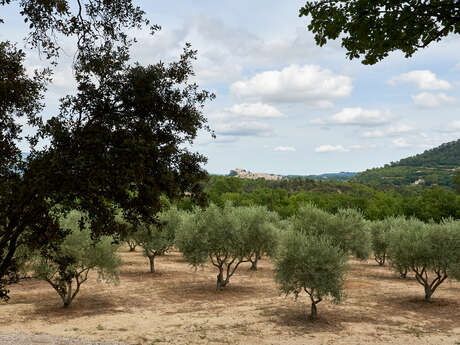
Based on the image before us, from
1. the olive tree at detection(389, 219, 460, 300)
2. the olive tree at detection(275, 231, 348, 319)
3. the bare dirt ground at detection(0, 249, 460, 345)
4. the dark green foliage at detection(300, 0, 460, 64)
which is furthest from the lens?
the olive tree at detection(389, 219, 460, 300)

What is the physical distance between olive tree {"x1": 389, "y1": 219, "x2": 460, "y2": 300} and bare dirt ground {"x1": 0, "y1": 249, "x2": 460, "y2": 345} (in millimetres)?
2422

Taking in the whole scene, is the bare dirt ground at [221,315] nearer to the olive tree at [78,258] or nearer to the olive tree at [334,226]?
the olive tree at [78,258]

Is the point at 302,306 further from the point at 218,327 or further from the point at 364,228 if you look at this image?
the point at 364,228

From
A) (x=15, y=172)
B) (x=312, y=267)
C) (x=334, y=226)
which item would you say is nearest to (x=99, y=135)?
(x=15, y=172)

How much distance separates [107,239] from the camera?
25641 mm

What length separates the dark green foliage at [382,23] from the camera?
8.20 m

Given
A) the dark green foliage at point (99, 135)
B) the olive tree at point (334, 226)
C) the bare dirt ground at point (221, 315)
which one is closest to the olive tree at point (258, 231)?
the olive tree at point (334, 226)

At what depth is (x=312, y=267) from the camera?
21.5 metres

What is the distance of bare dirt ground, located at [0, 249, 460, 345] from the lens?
18312 millimetres

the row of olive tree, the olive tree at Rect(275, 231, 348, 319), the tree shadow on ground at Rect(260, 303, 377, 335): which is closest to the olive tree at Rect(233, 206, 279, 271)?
the row of olive tree

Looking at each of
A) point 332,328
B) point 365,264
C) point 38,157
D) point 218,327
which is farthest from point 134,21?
point 365,264

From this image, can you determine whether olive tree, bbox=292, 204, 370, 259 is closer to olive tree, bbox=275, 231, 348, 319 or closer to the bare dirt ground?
the bare dirt ground

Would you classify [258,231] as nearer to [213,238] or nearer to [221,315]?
[213,238]

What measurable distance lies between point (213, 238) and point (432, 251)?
54.6ft
